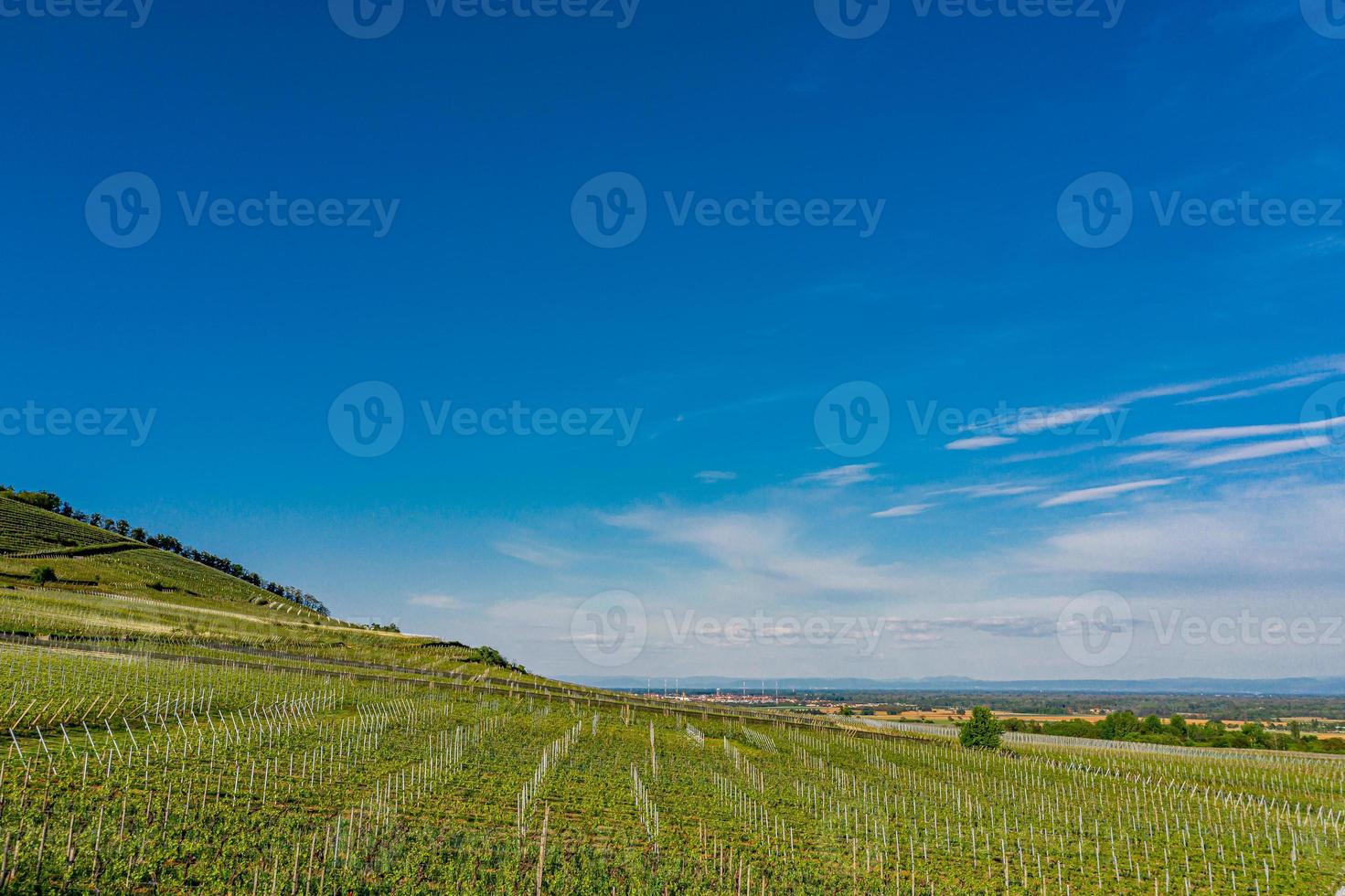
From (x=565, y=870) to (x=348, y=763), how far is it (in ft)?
61.6

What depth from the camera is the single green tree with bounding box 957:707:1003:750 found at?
A: 8275cm

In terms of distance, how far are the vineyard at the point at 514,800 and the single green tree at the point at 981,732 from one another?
1825 mm

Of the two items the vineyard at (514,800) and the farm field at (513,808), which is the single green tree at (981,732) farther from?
the farm field at (513,808)

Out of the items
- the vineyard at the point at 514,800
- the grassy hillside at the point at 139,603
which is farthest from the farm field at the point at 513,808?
the grassy hillside at the point at 139,603

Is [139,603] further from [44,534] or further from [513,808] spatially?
[513,808]

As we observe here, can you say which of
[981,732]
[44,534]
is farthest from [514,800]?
[44,534]

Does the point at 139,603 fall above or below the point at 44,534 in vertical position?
below

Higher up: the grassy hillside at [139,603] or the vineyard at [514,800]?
the grassy hillside at [139,603]

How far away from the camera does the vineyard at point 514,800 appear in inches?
832

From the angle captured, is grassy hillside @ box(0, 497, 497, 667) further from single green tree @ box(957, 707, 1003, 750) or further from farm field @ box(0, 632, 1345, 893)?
single green tree @ box(957, 707, 1003, 750)

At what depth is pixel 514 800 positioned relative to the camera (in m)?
32.7

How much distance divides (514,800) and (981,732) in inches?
2664

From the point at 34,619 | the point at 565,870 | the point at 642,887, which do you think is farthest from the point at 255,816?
the point at 34,619

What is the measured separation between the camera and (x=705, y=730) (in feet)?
253
